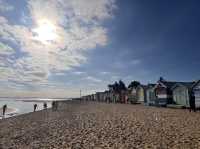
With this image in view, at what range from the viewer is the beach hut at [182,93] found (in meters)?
32.4

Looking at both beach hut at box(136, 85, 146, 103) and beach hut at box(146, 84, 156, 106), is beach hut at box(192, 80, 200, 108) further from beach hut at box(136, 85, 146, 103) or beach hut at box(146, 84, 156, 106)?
beach hut at box(136, 85, 146, 103)

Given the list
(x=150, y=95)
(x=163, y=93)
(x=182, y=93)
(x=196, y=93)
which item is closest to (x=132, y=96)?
(x=150, y=95)

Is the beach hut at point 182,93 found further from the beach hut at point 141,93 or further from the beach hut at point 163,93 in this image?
the beach hut at point 141,93

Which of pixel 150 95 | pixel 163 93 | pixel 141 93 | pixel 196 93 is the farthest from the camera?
pixel 141 93

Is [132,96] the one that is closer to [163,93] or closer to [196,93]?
[163,93]

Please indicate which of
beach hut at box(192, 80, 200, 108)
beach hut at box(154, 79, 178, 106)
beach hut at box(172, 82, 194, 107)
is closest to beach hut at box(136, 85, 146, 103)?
beach hut at box(154, 79, 178, 106)

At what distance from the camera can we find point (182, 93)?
1353 inches

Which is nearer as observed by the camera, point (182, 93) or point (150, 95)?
point (182, 93)

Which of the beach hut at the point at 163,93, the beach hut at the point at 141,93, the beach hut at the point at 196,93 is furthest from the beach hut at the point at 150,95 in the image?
the beach hut at the point at 196,93

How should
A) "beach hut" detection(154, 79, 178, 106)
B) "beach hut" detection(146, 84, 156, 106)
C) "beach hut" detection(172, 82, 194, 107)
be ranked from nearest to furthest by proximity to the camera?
"beach hut" detection(172, 82, 194, 107) < "beach hut" detection(154, 79, 178, 106) < "beach hut" detection(146, 84, 156, 106)

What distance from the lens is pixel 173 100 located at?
37.5 metres

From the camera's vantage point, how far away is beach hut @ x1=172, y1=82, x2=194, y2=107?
32.4m

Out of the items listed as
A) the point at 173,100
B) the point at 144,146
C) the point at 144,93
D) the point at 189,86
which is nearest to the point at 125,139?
the point at 144,146

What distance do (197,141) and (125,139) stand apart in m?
3.66
